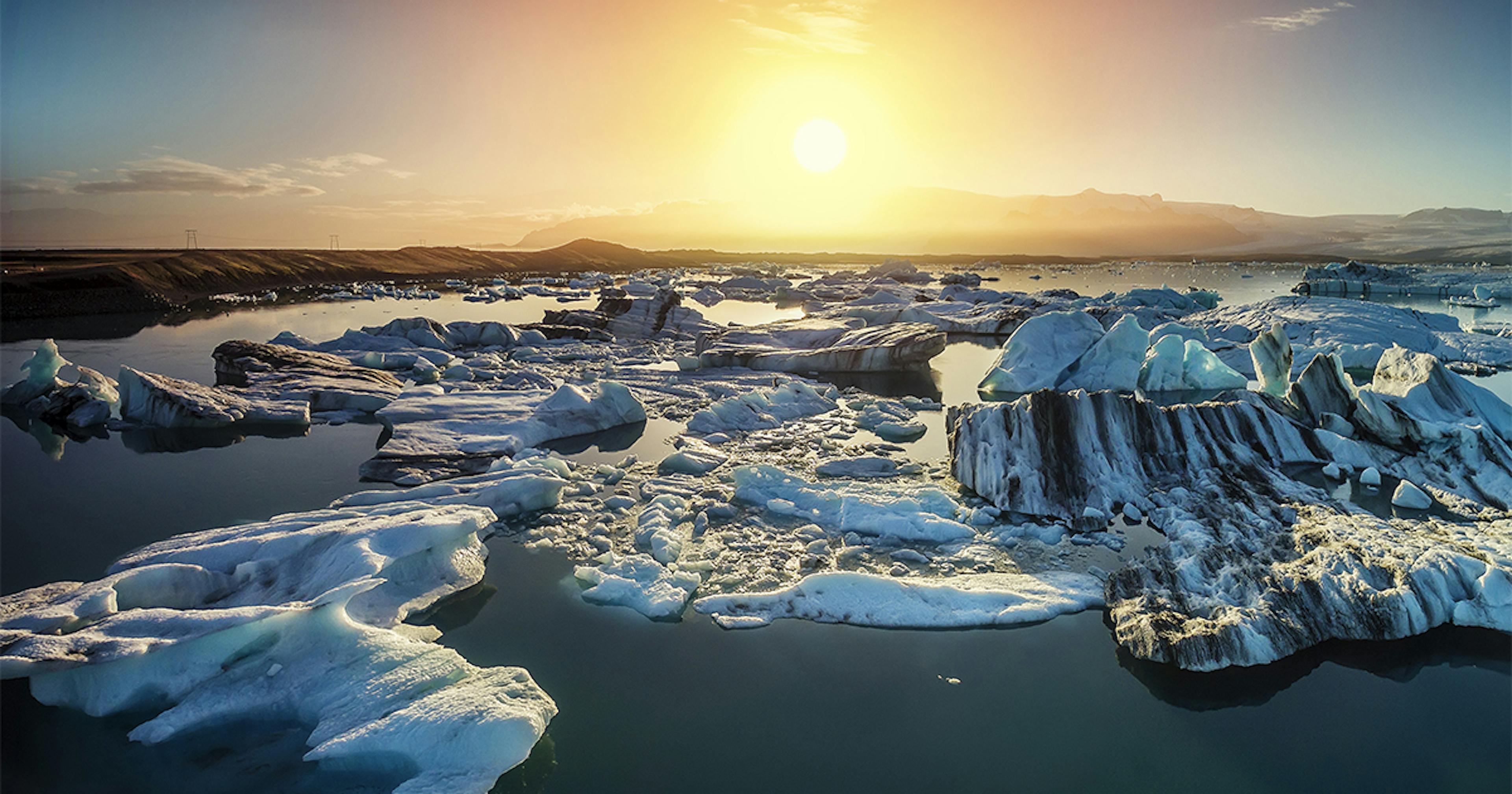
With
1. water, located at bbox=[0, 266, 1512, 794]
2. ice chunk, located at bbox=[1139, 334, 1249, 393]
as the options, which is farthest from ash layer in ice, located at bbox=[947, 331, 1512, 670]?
ice chunk, located at bbox=[1139, 334, 1249, 393]

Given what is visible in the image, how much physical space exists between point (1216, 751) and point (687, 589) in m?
3.36

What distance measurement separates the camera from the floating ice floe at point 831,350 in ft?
51.3

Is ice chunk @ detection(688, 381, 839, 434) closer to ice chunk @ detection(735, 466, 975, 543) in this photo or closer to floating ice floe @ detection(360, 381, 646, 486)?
floating ice floe @ detection(360, 381, 646, 486)

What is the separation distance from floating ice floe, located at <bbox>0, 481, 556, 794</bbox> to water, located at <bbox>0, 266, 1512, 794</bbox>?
0.50ft

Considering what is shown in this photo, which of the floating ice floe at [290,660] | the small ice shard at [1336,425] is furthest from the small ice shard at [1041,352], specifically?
the floating ice floe at [290,660]

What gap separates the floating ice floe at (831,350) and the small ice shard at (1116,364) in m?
3.53

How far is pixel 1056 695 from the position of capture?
428 centimetres

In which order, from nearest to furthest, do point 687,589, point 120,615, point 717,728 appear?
1. point 717,728
2. point 120,615
3. point 687,589

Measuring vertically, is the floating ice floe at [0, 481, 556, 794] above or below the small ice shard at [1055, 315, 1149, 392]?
below

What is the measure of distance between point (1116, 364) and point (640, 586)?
1072 centimetres

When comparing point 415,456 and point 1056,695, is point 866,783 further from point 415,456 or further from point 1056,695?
point 415,456

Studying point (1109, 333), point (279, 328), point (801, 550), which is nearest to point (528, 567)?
point (801, 550)

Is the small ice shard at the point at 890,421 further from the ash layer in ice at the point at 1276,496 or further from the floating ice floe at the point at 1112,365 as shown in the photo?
the floating ice floe at the point at 1112,365

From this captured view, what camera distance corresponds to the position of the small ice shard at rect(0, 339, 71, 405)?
11.4m
